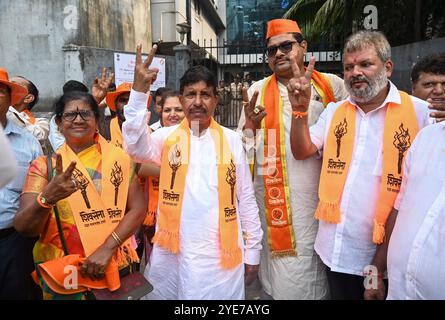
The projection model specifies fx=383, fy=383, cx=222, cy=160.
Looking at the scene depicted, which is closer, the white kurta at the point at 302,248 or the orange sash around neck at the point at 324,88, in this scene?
the white kurta at the point at 302,248

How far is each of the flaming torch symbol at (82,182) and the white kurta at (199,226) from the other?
1.00 ft

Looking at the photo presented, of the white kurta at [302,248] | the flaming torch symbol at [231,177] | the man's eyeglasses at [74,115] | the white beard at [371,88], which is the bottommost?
the white kurta at [302,248]

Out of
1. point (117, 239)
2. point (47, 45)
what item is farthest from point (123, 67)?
point (117, 239)

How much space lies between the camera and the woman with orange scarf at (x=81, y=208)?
6.79 feet

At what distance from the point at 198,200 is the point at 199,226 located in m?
→ 0.16

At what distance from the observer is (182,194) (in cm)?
235

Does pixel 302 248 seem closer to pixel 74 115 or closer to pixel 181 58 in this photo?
pixel 74 115

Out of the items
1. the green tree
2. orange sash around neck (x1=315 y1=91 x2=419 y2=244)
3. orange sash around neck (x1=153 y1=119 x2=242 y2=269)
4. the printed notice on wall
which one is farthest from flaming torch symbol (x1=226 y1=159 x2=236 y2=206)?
the green tree

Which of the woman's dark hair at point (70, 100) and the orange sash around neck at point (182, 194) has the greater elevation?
the woman's dark hair at point (70, 100)

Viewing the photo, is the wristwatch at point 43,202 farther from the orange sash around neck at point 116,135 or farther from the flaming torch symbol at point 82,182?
the orange sash around neck at point 116,135

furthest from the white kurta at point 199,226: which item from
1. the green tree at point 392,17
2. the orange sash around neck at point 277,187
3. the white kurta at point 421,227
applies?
the green tree at point 392,17

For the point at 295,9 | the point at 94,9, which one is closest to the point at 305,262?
the point at 94,9

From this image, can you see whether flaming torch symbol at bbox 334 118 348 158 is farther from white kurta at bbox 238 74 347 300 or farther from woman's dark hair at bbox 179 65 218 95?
woman's dark hair at bbox 179 65 218 95
